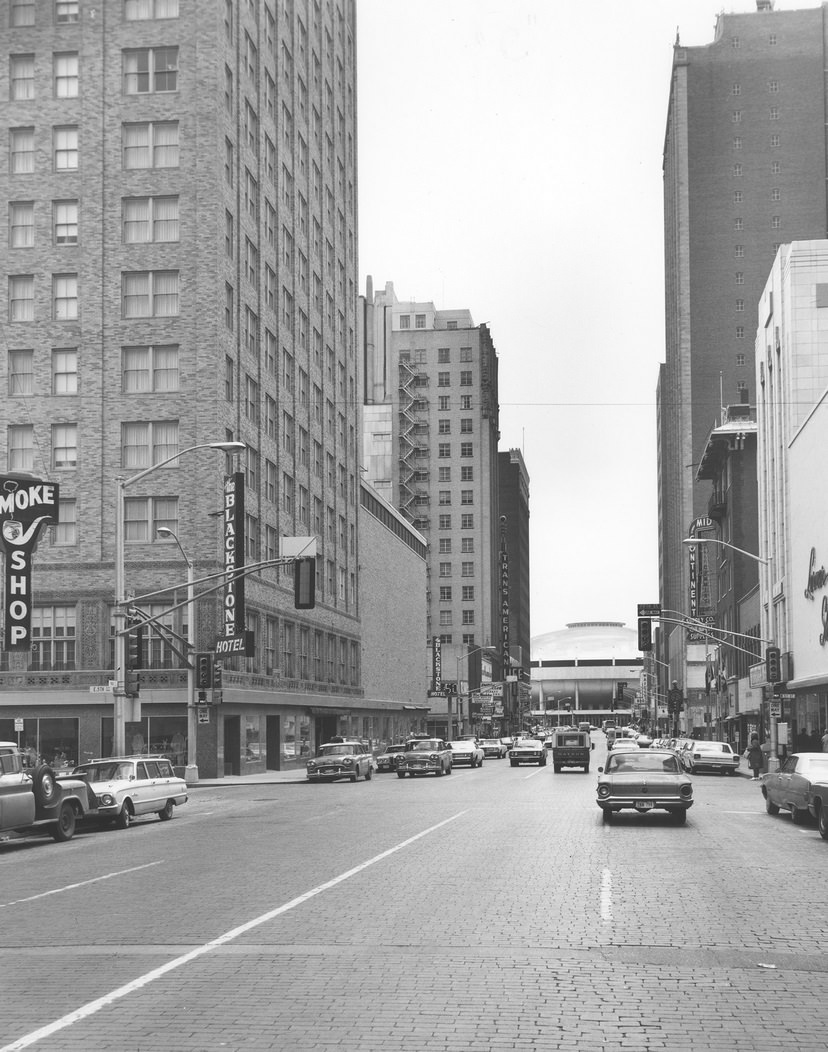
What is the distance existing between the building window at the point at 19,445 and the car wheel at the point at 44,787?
34.2 metres

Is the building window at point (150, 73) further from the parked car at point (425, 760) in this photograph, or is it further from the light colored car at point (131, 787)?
the light colored car at point (131, 787)

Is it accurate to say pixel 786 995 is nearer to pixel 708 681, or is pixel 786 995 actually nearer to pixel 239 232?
pixel 239 232

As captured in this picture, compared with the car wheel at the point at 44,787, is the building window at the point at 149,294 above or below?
above

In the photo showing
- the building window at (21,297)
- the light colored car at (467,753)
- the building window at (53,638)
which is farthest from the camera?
the light colored car at (467,753)

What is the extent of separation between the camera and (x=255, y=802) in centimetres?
4078

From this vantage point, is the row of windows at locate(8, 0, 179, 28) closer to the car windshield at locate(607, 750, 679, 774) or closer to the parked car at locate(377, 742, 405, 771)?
the parked car at locate(377, 742, 405, 771)

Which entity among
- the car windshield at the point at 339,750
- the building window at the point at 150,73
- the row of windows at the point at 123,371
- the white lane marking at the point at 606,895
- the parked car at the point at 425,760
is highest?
the building window at the point at 150,73

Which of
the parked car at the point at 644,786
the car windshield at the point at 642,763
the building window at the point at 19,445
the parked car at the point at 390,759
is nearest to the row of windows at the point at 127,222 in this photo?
the building window at the point at 19,445

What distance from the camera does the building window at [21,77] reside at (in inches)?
2467

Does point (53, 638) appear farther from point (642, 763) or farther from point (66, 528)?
point (642, 763)

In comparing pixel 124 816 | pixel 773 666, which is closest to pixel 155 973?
pixel 124 816

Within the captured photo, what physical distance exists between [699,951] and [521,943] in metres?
1.76

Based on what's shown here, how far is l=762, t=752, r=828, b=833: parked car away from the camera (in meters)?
27.4

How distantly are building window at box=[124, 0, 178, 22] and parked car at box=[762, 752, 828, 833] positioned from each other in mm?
48308
